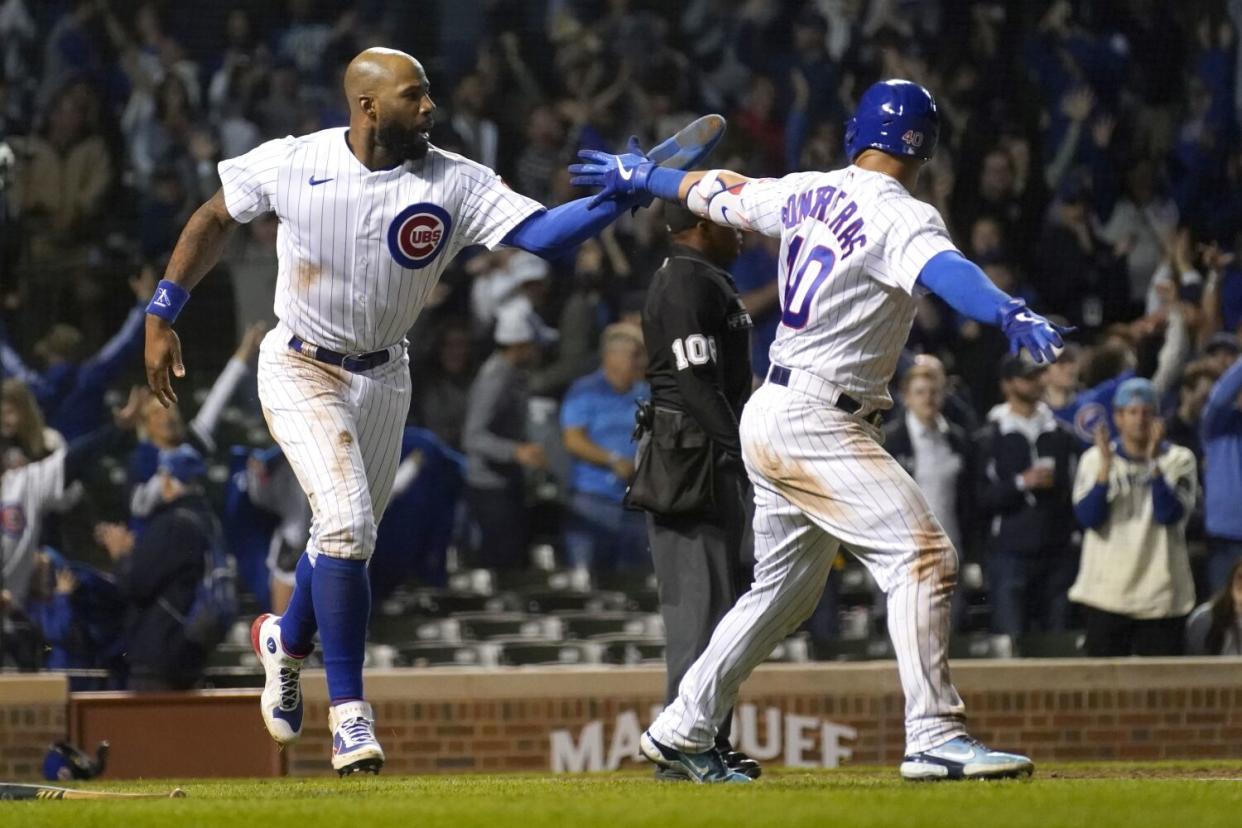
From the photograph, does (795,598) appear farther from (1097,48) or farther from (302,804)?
(1097,48)

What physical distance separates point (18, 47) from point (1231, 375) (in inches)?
272

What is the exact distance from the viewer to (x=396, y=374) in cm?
629

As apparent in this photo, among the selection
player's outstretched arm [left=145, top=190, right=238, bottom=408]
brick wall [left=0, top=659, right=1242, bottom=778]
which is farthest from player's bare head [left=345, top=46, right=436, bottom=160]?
brick wall [left=0, top=659, right=1242, bottom=778]

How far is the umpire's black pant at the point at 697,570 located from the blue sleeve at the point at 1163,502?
12.2 feet

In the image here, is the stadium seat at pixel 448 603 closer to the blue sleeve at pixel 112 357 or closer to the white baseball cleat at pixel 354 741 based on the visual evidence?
the blue sleeve at pixel 112 357

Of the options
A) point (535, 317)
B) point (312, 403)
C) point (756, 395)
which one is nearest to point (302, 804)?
point (312, 403)

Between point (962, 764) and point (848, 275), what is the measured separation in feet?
4.43

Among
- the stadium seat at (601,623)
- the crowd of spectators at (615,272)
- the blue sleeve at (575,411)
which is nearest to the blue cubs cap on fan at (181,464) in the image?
the crowd of spectators at (615,272)

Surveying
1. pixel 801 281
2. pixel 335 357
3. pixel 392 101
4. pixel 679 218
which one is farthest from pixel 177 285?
pixel 801 281

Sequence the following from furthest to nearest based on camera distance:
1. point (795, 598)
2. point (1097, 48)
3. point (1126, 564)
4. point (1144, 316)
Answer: point (1097, 48), point (1144, 316), point (1126, 564), point (795, 598)

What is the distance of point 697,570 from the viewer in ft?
22.4

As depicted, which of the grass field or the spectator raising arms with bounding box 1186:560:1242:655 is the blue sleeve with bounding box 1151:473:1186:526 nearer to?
the spectator raising arms with bounding box 1186:560:1242:655

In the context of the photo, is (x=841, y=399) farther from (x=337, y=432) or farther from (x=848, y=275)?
(x=337, y=432)

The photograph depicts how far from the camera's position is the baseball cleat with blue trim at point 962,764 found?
17.7ft
